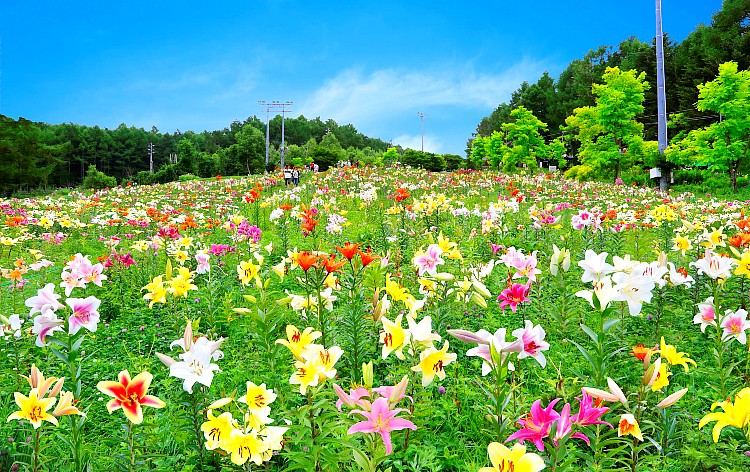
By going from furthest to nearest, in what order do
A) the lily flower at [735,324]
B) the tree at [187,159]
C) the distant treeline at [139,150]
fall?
the tree at [187,159], the distant treeline at [139,150], the lily flower at [735,324]

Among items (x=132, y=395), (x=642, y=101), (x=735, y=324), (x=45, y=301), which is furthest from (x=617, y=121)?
(x=132, y=395)

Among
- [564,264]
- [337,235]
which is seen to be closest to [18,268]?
[337,235]

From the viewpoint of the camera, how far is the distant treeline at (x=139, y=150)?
41.2 metres

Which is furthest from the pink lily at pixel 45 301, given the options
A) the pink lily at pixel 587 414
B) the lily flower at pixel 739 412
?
the lily flower at pixel 739 412

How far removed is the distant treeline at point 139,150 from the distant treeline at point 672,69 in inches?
895

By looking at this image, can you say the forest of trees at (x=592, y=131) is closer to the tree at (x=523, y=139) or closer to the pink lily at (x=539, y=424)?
the tree at (x=523, y=139)

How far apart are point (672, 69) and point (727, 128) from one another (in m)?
20.8

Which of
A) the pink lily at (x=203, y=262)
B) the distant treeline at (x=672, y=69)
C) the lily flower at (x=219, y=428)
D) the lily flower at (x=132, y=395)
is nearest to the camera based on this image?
the lily flower at (x=219, y=428)

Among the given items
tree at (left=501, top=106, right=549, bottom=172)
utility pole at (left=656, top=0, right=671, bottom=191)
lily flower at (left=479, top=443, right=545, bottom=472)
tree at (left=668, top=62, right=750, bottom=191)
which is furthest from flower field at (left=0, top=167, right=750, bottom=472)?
tree at (left=501, top=106, right=549, bottom=172)

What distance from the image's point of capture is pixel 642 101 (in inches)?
1088

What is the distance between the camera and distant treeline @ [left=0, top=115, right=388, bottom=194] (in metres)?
41.2

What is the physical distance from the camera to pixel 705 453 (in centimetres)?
207

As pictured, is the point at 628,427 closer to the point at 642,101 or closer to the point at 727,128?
the point at 727,128

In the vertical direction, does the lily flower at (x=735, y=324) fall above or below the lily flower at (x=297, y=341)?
below
